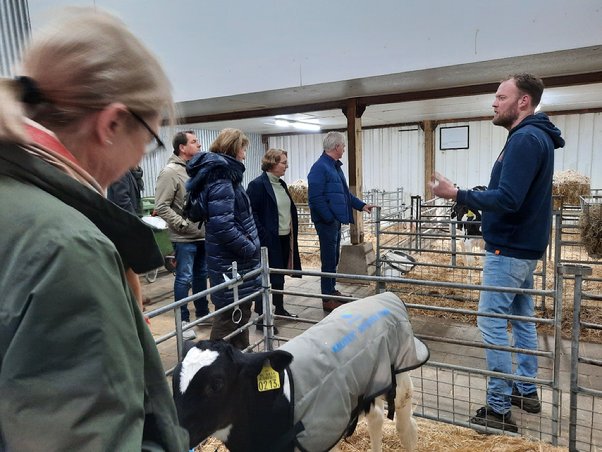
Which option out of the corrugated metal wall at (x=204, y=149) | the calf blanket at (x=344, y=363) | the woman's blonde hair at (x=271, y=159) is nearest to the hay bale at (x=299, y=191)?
the corrugated metal wall at (x=204, y=149)

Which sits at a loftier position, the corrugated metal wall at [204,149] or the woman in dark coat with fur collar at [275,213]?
the corrugated metal wall at [204,149]

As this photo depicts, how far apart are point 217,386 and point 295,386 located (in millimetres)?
325

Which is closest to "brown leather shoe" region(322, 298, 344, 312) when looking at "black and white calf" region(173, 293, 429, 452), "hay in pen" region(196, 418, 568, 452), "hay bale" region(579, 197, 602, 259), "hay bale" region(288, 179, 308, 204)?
Answer: "hay in pen" region(196, 418, 568, 452)

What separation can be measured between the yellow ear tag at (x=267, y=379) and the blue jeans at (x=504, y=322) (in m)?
1.58

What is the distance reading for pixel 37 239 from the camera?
1.83 feet

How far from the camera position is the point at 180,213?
420 centimetres

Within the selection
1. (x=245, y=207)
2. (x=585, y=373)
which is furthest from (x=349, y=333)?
(x=585, y=373)

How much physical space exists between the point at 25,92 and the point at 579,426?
324 centimetres

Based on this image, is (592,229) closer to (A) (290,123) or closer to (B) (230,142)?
(B) (230,142)

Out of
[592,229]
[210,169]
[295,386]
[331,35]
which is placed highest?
[331,35]

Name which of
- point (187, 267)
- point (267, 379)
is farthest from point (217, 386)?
point (187, 267)

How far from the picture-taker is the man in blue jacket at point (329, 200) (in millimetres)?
4660

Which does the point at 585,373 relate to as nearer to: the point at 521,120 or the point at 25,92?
the point at 521,120

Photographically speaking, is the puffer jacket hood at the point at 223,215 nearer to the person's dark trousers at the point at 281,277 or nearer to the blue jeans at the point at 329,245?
the person's dark trousers at the point at 281,277
